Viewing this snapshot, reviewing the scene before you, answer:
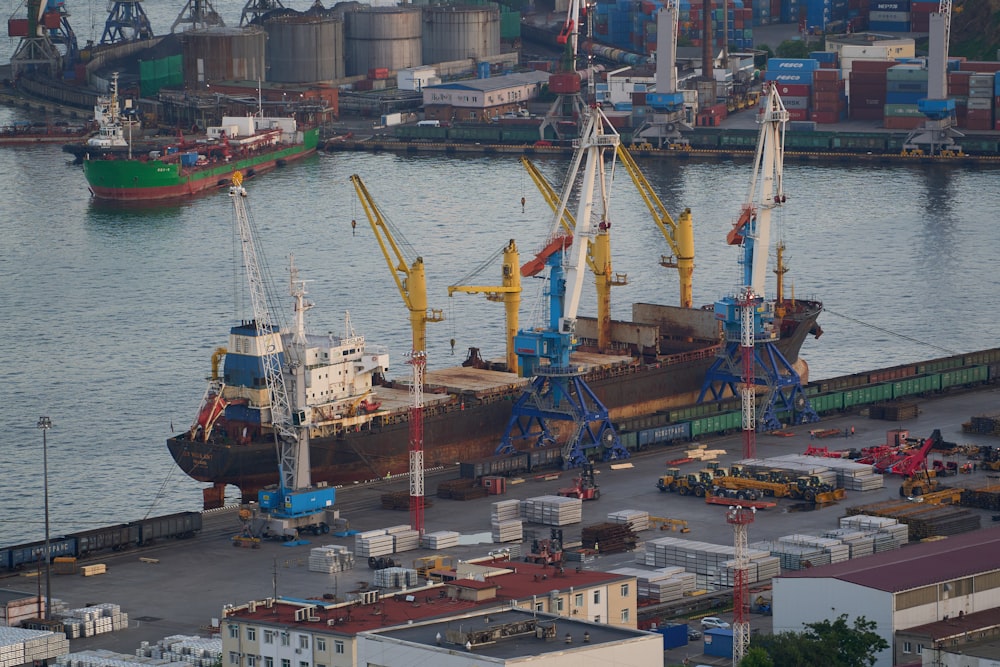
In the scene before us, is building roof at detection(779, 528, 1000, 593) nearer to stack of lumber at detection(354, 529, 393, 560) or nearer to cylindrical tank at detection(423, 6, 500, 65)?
stack of lumber at detection(354, 529, 393, 560)

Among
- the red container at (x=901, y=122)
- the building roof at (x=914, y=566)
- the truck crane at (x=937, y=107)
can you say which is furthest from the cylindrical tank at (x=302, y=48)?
the building roof at (x=914, y=566)

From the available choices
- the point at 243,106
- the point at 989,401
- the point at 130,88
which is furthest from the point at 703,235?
the point at 130,88

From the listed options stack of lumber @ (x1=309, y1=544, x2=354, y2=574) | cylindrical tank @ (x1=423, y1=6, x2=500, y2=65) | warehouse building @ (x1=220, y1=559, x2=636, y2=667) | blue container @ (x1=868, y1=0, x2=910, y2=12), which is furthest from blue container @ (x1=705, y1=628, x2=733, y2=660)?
blue container @ (x1=868, y1=0, x2=910, y2=12)

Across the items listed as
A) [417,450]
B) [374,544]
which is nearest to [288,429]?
[417,450]

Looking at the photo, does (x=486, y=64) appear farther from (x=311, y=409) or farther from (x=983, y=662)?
(x=983, y=662)

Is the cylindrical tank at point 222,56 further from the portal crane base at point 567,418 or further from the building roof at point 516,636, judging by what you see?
the building roof at point 516,636
